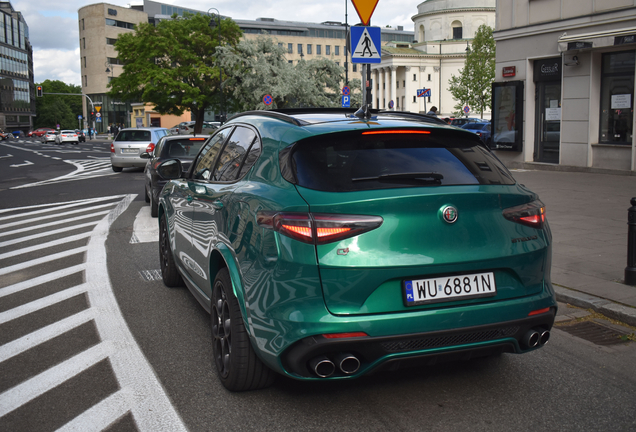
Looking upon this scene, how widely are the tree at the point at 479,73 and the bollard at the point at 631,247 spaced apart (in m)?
56.1

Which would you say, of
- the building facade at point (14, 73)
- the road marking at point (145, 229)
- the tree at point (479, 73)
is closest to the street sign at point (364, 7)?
the road marking at point (145, 229)

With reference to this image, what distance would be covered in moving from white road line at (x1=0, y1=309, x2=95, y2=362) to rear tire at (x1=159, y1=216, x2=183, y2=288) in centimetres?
91

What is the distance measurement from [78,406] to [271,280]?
143cm

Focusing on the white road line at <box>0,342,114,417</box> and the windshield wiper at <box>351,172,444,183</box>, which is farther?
the white road line at <box>0,342,114,417</box>

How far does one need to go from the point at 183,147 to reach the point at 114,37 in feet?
349

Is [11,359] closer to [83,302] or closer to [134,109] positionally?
[83,302]

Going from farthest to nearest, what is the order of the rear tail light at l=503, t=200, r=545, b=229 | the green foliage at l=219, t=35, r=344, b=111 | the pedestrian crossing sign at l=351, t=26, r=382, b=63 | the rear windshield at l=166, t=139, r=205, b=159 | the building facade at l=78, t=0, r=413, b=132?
1. the building facade at l=78, t=0, r=413, b=132
2. the green foliage at l=219, t=35, r=344, b=111
3. the rear windshield at l=166, t=139, r=205, b=159
4. the pedestrian crossing sign at l=351, t=26, r=382, b=63
5. the rear tail light at l=503, t=200, r=545, b=229

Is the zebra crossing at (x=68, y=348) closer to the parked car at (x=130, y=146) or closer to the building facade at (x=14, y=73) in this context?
the parked car at (x=130, y=146)

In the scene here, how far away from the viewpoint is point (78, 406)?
3.71 meters

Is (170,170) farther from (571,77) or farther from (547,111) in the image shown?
(547,111)

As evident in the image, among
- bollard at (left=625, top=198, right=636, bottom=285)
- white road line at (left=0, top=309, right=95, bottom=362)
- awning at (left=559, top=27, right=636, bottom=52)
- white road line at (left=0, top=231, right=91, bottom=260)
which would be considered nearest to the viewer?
white road line at (left=0, top=309, right=95, bottom=362)

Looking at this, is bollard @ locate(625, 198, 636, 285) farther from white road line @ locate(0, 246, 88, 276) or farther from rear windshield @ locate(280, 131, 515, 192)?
white road line @ locate(0, 246, 88, 276)

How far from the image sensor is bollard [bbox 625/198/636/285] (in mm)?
6020

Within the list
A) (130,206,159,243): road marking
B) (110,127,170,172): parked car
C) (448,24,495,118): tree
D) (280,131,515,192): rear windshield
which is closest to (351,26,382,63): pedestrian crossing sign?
(130,206,159,243): road marking
